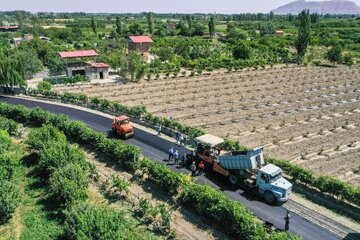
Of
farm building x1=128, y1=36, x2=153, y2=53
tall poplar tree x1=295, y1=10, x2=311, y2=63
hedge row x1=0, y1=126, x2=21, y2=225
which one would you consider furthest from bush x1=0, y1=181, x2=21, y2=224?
tall poplar tree x1=295, y1=10, x2=311, y2=63

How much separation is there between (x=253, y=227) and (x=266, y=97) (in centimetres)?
3351

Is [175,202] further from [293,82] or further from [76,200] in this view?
[293,82]

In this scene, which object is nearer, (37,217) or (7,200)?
(7,200)

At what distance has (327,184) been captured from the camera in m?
21.4

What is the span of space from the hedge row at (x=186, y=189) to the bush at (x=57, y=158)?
128 inches

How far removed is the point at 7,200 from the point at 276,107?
34.0m

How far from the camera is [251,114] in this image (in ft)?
131

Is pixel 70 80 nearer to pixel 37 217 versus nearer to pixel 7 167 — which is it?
pixel 7 167

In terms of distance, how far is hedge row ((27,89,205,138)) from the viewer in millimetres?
31805

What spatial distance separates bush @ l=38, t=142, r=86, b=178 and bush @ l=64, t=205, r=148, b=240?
6663mm

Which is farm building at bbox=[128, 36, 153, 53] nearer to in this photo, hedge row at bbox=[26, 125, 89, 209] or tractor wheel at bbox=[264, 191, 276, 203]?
hedge row at bbox=[26, 125, 89, 209]

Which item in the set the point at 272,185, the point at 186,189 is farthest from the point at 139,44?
the point at 272,185

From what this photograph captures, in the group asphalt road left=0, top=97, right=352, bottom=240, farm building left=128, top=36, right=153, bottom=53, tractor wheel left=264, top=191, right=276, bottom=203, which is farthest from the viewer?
farm building left=128, top=36, right=153, bottom=53

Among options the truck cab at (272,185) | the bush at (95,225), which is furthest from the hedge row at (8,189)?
the truck cab at (272,185)
